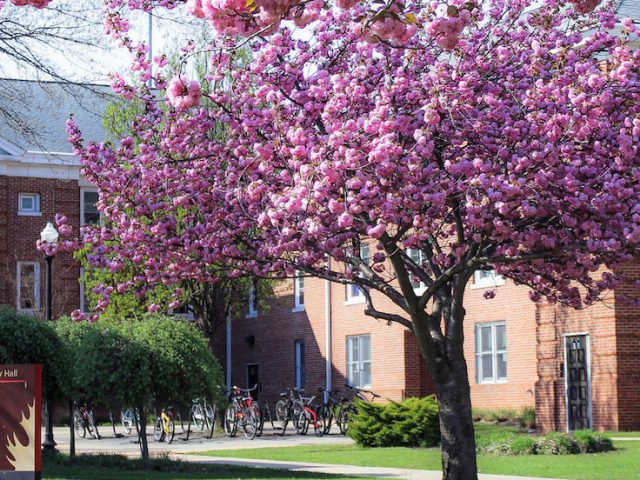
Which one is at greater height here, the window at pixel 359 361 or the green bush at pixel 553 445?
the window at pixel 359 361

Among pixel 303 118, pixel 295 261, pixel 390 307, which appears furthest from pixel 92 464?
pixel 390 307

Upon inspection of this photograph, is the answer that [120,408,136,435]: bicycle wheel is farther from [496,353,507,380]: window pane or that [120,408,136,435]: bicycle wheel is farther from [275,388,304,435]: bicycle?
[496,353,507,380]: window pane

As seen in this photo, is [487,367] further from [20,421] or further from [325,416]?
[20,421]

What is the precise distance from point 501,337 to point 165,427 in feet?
32.7

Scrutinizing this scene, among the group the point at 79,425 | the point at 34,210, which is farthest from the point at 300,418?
A: the point at 34,210

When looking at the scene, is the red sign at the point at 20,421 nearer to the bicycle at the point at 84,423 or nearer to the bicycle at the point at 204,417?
the bicycle at the point at 204,417

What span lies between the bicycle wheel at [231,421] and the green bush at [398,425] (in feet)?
20.1

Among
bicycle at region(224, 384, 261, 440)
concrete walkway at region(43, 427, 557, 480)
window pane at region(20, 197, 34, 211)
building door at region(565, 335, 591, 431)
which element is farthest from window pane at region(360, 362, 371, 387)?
window pane at region(20, 197, 34, 211)

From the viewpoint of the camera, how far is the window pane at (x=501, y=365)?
3247 centimetres

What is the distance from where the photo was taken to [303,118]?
1342cm

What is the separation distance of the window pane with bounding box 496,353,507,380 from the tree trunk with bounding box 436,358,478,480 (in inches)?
722

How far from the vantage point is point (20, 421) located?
12.7m

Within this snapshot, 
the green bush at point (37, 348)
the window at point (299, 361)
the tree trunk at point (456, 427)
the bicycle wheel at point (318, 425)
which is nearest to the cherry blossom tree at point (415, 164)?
the tree trunk at point (456, 427)

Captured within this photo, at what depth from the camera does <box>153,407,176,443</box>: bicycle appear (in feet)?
94.9
